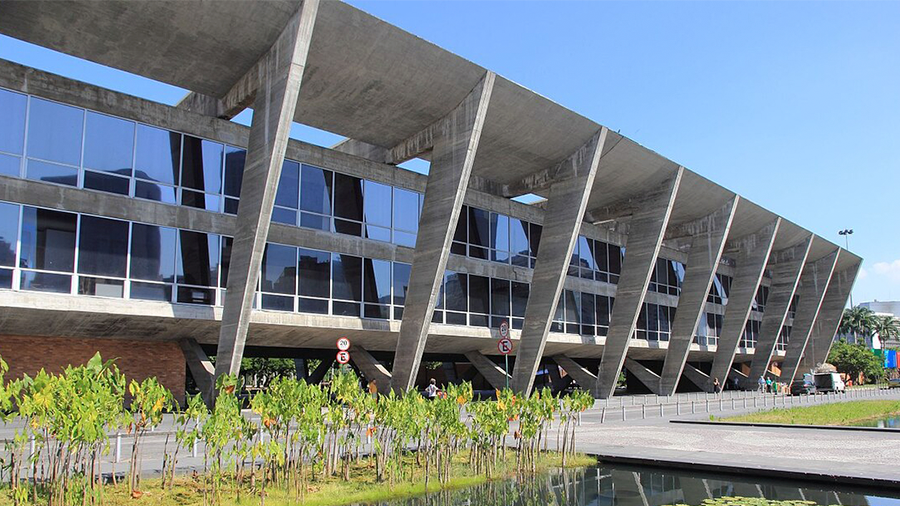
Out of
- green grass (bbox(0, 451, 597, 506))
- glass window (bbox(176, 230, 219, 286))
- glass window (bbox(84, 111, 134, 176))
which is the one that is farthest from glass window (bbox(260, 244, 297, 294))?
green grass (bbox(0, 451, 597, 506))

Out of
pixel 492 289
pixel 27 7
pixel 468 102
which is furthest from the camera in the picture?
pixel 492 289

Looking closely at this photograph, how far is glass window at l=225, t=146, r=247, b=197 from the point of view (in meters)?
25.7

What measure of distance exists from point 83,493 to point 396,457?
5278 millimetres

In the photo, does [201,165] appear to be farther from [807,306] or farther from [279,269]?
[807,306]

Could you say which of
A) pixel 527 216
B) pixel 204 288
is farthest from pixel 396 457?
pixel 527 216

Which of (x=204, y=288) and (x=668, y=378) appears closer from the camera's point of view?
(x=204, y=288)

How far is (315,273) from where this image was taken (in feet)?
90.7

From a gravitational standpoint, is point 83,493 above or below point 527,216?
below

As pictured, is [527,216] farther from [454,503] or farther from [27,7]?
[454,503]

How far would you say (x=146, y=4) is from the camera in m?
19.9

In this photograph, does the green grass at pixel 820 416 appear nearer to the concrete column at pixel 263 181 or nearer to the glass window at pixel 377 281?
the glass window at pixel 377 281

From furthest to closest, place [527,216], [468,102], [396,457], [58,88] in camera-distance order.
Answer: [527,216] → [468,102] → [58,88] → [396,457]

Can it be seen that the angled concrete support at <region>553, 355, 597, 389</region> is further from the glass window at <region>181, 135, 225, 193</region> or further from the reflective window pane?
the glass window at <region>181, 135, 225, 193</region>

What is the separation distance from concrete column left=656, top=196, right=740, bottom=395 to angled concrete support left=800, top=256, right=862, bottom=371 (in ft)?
110
